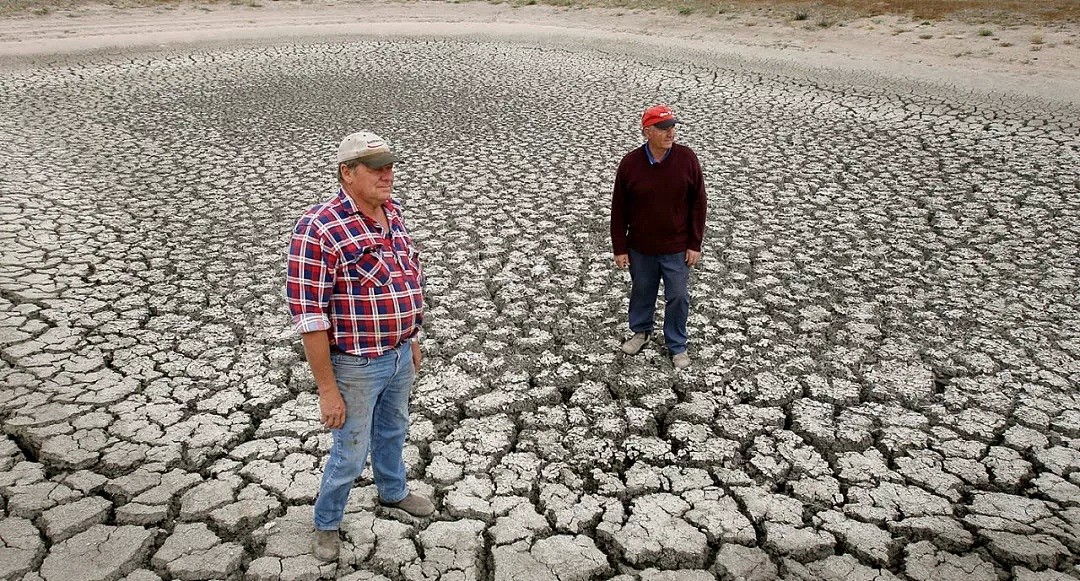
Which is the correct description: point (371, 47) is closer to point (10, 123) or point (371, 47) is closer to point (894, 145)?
point (10, 123)

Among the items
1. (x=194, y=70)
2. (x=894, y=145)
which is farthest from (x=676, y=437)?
(x=194, y=70)

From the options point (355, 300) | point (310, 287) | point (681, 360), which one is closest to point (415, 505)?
point (355, 300)

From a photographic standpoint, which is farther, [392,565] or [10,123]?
[10,123]

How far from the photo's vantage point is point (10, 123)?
32.4 ft

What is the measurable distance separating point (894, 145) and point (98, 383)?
26.8ft

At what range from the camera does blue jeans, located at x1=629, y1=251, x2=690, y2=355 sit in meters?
4.34

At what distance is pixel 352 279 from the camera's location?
2535 mm

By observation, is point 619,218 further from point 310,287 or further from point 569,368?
point 310,287

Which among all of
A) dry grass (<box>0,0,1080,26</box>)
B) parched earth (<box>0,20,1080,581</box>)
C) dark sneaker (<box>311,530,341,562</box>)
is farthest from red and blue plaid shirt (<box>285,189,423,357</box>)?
dry grass (<box>0,0,1080,26</box>)

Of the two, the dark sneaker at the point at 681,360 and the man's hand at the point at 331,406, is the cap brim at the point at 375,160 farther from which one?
the dark sneaker at the point at 681,360

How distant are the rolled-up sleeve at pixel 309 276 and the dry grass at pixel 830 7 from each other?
18128mm

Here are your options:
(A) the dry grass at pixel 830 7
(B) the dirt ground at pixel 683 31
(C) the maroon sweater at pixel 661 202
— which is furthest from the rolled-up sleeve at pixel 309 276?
(A) the dry grass at pixel 830 7

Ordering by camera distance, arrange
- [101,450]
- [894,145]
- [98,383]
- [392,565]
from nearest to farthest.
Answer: [392,565] < [101,450] < [98,383] < [894,145]

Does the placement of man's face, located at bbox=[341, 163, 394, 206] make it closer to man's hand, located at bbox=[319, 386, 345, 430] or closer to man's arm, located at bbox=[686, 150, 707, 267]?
man's hand, located at bbox=[319, 386, 345, 430]
